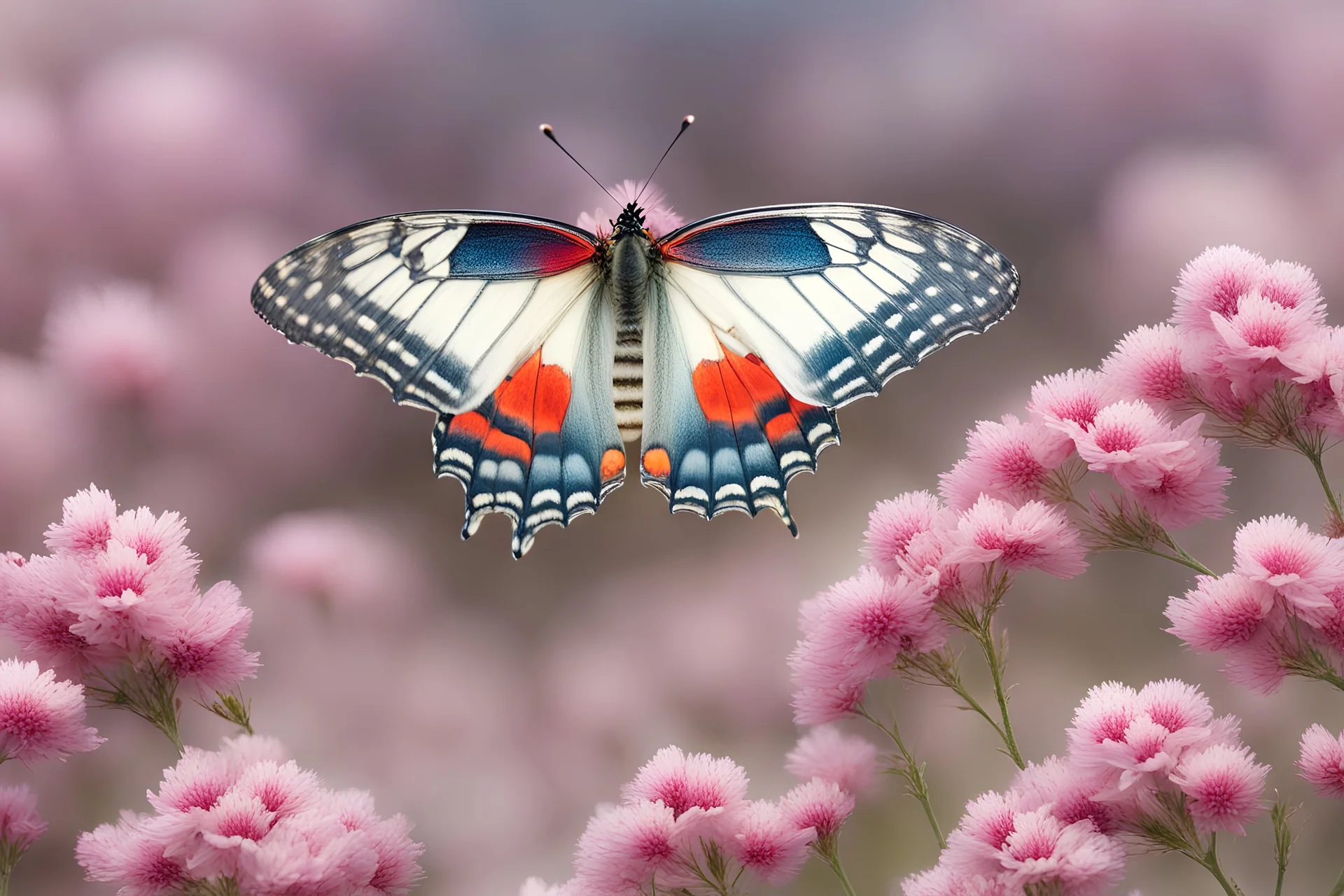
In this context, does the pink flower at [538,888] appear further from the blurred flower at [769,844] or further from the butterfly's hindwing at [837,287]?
the butterfly's hindwing at [837,287]

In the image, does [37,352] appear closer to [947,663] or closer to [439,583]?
[439,583]

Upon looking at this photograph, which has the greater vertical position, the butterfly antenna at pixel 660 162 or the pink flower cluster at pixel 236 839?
the butterfly antenna at pixel 660 162

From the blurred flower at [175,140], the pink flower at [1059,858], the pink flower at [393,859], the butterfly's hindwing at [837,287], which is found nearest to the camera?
the pink flower at [1059,858]

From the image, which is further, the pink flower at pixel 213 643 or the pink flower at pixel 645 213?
the pink flower at pixel 645 213

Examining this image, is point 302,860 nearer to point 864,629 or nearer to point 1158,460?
point 864,629

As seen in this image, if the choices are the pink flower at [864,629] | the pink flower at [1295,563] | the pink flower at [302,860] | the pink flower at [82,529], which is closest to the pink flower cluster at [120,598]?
the pink flower at [82,529]

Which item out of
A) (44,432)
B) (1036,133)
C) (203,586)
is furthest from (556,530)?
(1036,133)

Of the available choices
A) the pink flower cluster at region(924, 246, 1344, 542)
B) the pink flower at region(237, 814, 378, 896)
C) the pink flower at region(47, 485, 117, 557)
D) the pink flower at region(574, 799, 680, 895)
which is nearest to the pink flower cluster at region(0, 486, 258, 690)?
the pink flower at region(47, 485, 117, 557)
